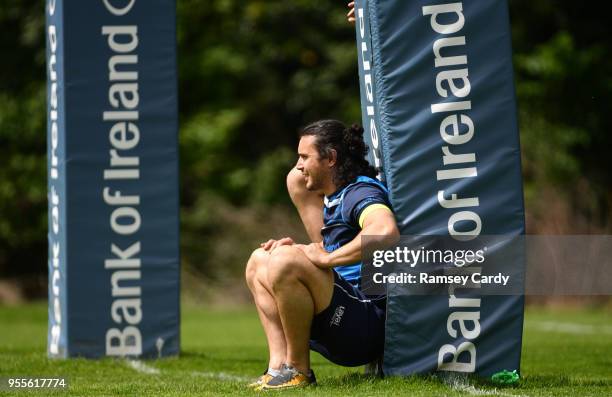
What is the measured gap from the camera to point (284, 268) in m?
5.82

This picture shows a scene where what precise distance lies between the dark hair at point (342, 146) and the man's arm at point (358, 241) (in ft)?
1.27

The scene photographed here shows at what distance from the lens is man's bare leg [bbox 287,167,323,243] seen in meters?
6.80

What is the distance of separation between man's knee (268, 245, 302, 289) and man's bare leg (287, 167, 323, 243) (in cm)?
96

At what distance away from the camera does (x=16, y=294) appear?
72.8 feet

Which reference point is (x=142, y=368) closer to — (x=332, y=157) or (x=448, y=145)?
(x=332, y=157)

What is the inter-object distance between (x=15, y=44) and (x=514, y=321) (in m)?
21.8

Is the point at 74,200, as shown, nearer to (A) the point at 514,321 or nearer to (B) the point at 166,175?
(B) the point at 166,175

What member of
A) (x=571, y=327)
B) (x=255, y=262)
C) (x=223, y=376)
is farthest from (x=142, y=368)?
(x=571, y=327)

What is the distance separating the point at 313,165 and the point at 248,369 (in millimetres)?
2453

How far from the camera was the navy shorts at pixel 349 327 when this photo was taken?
19.8 ft

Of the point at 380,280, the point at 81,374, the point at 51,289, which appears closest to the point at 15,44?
the point at 51,289

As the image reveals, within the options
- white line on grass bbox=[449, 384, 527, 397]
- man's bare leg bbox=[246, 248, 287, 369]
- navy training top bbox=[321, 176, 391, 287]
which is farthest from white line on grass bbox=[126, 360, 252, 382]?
white line on grass bbox=[449, 384, 527, 397]

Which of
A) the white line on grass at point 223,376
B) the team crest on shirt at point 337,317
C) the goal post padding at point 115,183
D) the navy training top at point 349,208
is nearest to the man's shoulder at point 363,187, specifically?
the navy training top at point 349,208

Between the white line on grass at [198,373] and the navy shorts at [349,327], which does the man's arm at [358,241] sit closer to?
the navy shorts at [349,327]
